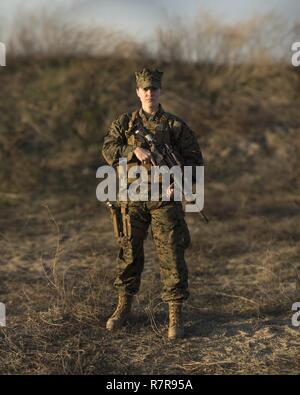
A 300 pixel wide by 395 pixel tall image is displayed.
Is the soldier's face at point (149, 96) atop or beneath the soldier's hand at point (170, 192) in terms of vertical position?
atop

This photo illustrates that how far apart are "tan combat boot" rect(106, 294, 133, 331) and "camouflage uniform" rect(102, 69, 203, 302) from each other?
0.59 ft

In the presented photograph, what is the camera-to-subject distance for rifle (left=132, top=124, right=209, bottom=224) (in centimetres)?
373

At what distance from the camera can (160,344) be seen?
12.4ft

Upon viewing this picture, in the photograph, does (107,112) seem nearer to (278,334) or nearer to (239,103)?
(239,103)

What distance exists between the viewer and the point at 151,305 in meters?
4.43

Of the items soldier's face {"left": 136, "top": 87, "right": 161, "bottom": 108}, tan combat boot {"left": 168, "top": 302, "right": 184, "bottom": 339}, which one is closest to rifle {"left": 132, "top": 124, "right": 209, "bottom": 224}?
soldier's face {"left": 136, "top": 87, "right": 161, "bottom": 108}

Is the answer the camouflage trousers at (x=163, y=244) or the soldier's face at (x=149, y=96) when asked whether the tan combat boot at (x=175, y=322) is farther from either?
the soldier's face at (x=149, y=96)

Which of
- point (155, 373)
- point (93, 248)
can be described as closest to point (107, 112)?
point (93, 248)

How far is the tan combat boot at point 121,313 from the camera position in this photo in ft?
13.2

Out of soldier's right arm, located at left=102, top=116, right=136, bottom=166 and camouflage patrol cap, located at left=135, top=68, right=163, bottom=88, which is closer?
camouflage patrol cap, located at left=135, top=68, right=163, bottom=88

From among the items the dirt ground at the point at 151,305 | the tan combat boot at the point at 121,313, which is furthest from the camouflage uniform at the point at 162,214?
the dirt ground at the point at 151,305

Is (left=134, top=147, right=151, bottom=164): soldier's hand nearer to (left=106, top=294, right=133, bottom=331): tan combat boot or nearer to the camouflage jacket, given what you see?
the camouflage jacket

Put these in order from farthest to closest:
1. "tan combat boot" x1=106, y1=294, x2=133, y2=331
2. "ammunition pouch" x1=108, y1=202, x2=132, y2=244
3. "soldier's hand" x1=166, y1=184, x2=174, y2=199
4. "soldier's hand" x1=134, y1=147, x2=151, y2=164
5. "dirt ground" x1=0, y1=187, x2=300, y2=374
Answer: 1. "tan combat boot" x1=106, y1=294, x2=133, y2=331
2. "ammunition pouch" x1=108, y1=202, x2=132, y2=244
3. "soldier's hand" x1=166, y1=184, x2=174, y2=199
4. "soldier's hand" x1=134, y1=147, x2=151, y2=164
5. "dirt ground" x1=0, y1=187, x2=300, y2=374

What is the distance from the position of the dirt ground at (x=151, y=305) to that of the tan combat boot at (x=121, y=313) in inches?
3.0
